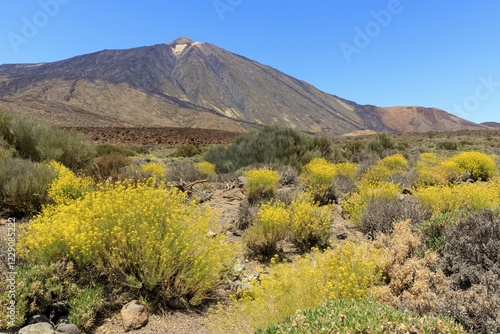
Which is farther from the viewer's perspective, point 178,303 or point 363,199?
point 363,199

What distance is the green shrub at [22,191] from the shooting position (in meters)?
7.24

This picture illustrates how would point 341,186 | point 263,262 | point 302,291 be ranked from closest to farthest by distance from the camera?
point 302,291 → point 263,262 → point 341,186

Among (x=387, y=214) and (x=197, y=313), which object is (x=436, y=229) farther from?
(x=197, y=313)

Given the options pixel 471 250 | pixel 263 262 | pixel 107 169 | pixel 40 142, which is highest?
pixel 40 142

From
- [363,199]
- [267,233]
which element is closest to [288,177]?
[363,199]

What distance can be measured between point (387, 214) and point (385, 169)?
5520mm

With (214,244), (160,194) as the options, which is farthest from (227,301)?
(160,194)

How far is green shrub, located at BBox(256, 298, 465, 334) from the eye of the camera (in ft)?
7.97

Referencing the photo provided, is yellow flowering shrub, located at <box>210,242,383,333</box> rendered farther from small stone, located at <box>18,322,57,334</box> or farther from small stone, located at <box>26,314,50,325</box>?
small stone, located at <box>26,314,50,325</box>

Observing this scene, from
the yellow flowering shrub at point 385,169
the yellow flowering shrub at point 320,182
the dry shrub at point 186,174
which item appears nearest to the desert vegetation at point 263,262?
the yellow flowering shrub at point 320,182

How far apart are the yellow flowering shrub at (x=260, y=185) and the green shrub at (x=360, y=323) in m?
6.52

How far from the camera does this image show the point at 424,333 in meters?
2.43

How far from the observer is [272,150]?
15.0 m

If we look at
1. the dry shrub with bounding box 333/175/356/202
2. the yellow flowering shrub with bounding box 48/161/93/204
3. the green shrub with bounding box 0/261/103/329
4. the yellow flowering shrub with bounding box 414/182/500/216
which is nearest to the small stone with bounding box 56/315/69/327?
the green shrub with bounding box 0/261/103/329
